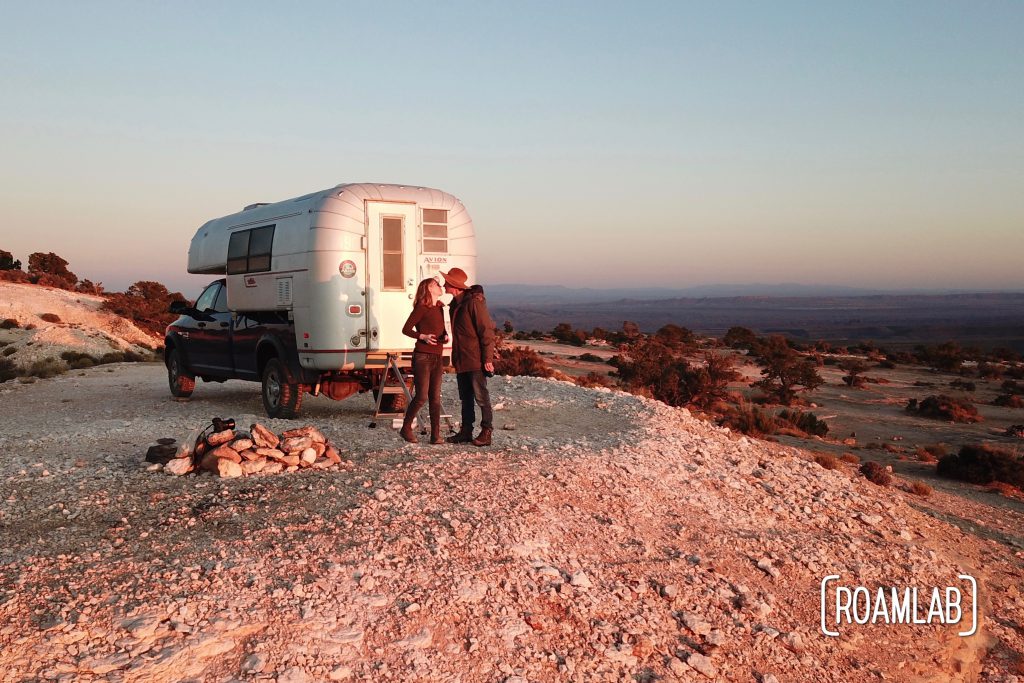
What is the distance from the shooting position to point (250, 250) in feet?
40.1

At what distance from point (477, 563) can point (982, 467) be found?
11365 mm

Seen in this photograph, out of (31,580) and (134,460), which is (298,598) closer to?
(31,580)

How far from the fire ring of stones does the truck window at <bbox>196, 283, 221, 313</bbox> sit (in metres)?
5.58

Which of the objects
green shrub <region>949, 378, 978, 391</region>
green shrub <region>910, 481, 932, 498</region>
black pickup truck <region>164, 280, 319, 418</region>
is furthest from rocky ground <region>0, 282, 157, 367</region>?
green shrub <region>949, 378, 978, 391</region>

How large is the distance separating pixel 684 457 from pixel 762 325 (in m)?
123

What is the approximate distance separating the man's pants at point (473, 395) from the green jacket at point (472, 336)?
4.5 inches

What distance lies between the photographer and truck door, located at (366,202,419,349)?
36.4 feet

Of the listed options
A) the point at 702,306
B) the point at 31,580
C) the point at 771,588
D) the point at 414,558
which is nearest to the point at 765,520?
the point at 771,588

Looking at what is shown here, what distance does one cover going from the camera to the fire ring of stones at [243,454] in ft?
26.4

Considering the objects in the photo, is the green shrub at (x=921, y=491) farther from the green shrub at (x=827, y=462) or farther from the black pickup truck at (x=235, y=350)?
the black pickup truck at (x=235, y=350)

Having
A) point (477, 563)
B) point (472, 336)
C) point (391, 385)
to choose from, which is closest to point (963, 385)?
point (391, 385)

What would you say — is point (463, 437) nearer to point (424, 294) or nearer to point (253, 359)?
point (424, 294)

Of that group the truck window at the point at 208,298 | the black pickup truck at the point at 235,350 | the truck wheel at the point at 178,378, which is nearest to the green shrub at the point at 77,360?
the truck wheel at the point at 178,378

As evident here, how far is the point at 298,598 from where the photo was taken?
5547 millimetres
